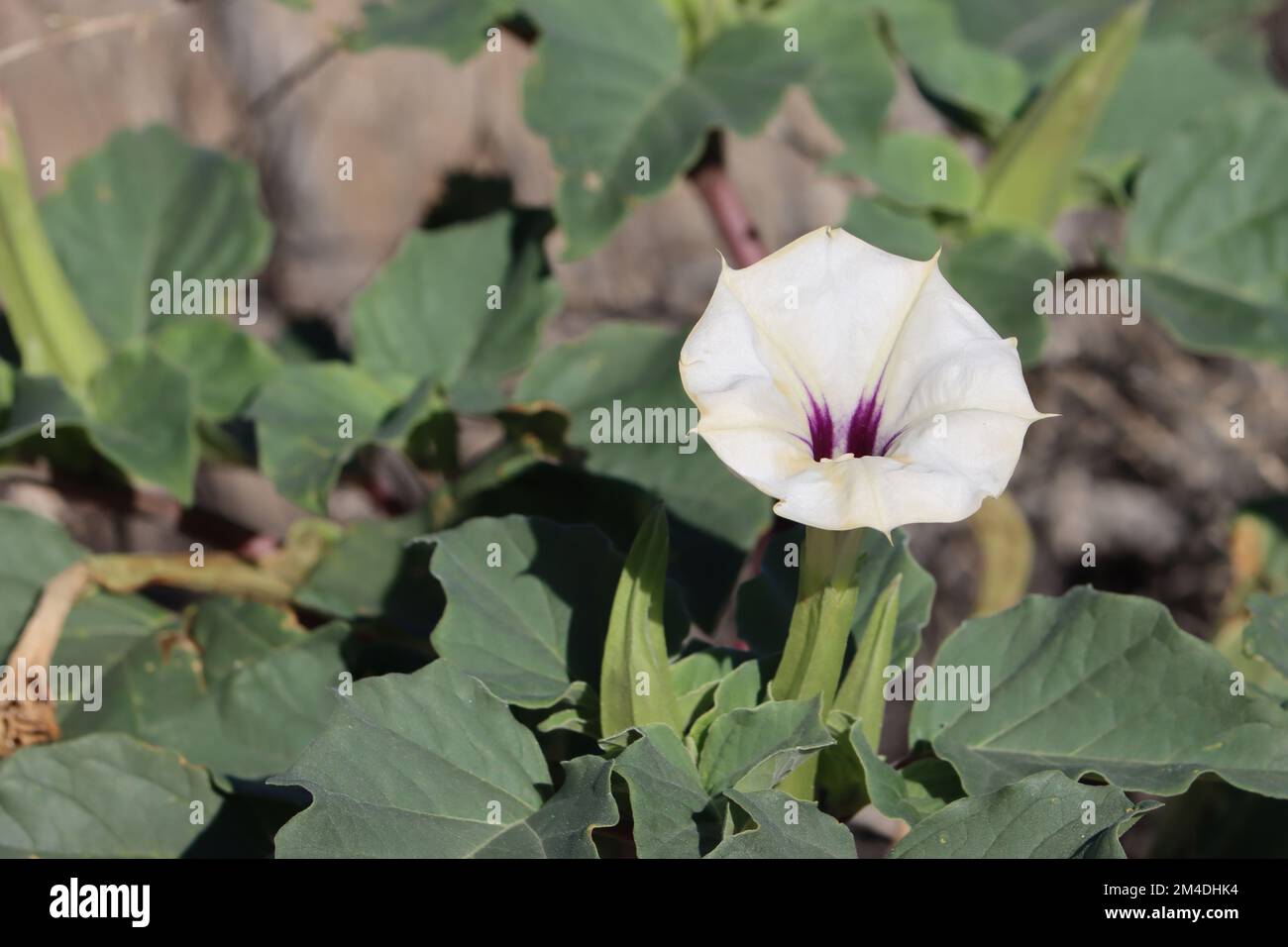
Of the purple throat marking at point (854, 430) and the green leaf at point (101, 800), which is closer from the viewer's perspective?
the purple throat marking at point (854, 430)

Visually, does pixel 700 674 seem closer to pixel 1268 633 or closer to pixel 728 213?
pixel 1268 633

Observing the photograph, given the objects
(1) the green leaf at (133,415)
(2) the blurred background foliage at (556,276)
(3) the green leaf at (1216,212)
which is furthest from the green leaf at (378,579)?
(3) the green leaf at (1216,212)

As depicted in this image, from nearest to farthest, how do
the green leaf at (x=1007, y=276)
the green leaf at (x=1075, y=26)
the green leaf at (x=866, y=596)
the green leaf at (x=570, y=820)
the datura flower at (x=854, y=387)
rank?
the datura flower at (x=854, y=387)
the green leaf at (x=570, y=820)
the green leaf at (x=866, y=596)
the green leaf at (x=1007, y=276)
the green leaf at (x=1075, y=26)

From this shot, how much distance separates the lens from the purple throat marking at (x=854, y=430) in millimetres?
852

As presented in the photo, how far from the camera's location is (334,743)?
90cm

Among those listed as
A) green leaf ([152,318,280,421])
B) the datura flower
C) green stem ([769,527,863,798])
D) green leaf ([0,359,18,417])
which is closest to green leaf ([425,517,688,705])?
green stem ([769,527,863,798])

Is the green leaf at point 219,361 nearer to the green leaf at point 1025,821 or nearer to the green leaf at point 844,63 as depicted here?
the green leaf at point 844,63

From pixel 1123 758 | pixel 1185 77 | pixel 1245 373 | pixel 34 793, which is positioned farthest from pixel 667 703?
pixel 1245 373

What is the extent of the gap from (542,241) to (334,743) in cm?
81

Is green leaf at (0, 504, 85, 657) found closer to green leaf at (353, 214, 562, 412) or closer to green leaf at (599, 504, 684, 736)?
green leaf at (353, 214, 562, 412)

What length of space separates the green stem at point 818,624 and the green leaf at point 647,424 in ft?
1.17

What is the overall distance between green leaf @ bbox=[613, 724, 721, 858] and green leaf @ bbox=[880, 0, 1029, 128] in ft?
3.51

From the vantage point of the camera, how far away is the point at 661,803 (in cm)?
86

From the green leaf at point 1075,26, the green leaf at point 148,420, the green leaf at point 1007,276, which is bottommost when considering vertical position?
the green leaf at point 148,420
